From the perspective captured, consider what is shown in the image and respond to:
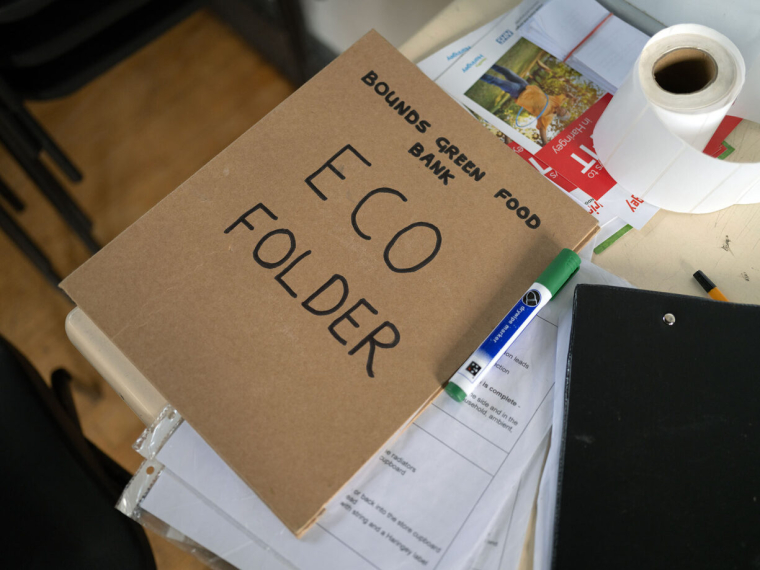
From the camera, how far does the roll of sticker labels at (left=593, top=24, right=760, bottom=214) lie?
504 millimetres

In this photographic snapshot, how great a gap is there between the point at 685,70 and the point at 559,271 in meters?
0.25

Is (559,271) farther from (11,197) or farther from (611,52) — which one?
(11,197)

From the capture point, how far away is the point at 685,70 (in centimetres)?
55

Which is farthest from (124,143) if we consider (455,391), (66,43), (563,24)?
(455,391)

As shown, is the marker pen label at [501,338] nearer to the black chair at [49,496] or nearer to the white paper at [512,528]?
the white paper at [512,528]

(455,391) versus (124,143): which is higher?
(124,143)

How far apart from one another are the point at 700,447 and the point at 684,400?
39 mm

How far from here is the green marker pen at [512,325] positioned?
19.0 inches

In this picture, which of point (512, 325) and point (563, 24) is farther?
point (563, 24)

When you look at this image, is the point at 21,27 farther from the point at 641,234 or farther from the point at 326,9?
the point at 641,234

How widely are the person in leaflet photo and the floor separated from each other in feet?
2.77

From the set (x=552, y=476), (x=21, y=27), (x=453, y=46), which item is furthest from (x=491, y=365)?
(x=21, y=27)

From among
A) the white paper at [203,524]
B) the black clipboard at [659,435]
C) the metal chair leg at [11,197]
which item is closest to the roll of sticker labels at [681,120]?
the black clipboard at [659,435]

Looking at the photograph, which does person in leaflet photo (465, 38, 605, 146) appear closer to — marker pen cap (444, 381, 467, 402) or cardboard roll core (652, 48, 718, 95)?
cardboard roll core (652, 48, 718, 95)
